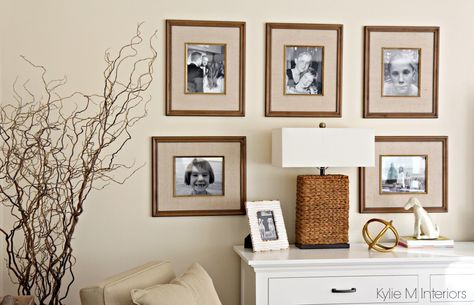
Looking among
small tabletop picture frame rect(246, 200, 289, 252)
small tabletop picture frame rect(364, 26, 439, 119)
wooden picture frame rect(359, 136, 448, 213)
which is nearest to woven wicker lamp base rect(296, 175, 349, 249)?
small tabletop picture frame rect(246, 200, 289, 252)

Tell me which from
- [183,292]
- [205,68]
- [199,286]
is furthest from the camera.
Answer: [205,68]

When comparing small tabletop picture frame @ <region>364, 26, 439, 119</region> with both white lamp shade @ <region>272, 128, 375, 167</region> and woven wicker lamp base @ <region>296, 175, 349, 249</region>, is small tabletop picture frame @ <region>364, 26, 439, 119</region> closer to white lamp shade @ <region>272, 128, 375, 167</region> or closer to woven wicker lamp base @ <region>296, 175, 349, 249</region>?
white lamp shade @ <region>272, 128, 375, 167</region>

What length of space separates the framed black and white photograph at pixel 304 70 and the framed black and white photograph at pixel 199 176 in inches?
21.7

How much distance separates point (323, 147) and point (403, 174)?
24.6 inches

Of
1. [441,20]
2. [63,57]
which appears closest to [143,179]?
[63,57]

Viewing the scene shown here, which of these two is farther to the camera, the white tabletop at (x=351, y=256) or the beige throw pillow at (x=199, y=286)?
the white tabletop at (x=351, y=256)

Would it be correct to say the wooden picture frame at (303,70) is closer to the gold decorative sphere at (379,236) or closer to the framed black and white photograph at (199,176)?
the framed black and white photograph at (199,176)

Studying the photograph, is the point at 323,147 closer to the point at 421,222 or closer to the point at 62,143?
the point at 421,222

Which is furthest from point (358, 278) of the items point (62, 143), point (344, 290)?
point (62, 143)

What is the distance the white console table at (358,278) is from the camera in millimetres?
3164

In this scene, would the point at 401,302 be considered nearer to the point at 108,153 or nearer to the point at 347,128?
the point at 347,128

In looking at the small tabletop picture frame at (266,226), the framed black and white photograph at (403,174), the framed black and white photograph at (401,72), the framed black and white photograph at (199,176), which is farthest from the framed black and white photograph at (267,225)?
the framed black and white photograph at (401,72)

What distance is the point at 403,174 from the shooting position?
3.71 meters

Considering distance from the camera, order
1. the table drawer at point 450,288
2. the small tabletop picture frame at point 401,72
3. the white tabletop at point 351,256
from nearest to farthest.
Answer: the white tabletop at point 351,256 → the table drawer at point 450,288 → the small tabletop picture frame at point 401,72
